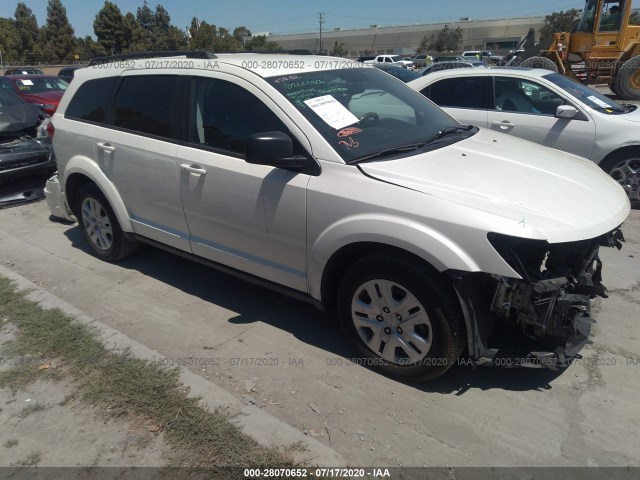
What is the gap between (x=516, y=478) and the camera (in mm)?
2354

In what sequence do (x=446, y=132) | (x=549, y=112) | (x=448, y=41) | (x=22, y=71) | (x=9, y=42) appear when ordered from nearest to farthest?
(x=446, y=132) → (x=549, y=112) → (x=22, y=71) → (x=9, y=42) → (x=448, y=41)

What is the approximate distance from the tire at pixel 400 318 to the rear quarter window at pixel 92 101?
2894 millimetres

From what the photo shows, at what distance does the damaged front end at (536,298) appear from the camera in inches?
99.8

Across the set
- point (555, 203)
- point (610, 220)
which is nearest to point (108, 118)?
point (555, 203)

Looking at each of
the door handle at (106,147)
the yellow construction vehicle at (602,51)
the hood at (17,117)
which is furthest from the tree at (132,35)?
the door handle at (106,147)

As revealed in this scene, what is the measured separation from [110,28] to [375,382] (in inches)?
2580

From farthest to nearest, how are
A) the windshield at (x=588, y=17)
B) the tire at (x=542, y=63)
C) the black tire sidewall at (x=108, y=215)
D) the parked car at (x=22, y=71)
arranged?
the parked car at (x=22, y=71) → the windshield at (x=588, y=17) → the tire at (x=542, y=63) → the black tire sidewall at (x=108, y=215)

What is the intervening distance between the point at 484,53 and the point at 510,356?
169ft

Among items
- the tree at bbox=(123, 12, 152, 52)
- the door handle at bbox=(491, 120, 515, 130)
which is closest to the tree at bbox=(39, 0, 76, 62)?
the tree at bbox=(123, 12, 152, 52)

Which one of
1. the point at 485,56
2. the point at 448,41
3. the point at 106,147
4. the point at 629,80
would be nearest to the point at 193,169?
the point at 106,147

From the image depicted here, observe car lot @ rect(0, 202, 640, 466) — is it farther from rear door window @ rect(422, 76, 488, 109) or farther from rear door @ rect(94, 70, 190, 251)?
rear door window @ rect(422, 76, 488, 109)

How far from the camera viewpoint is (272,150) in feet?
9.69

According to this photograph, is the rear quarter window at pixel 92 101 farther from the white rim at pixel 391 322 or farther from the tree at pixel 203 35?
the tree at pixel 203 35

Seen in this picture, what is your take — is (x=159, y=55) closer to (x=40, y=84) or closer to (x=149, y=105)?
(x=149, y=105)
